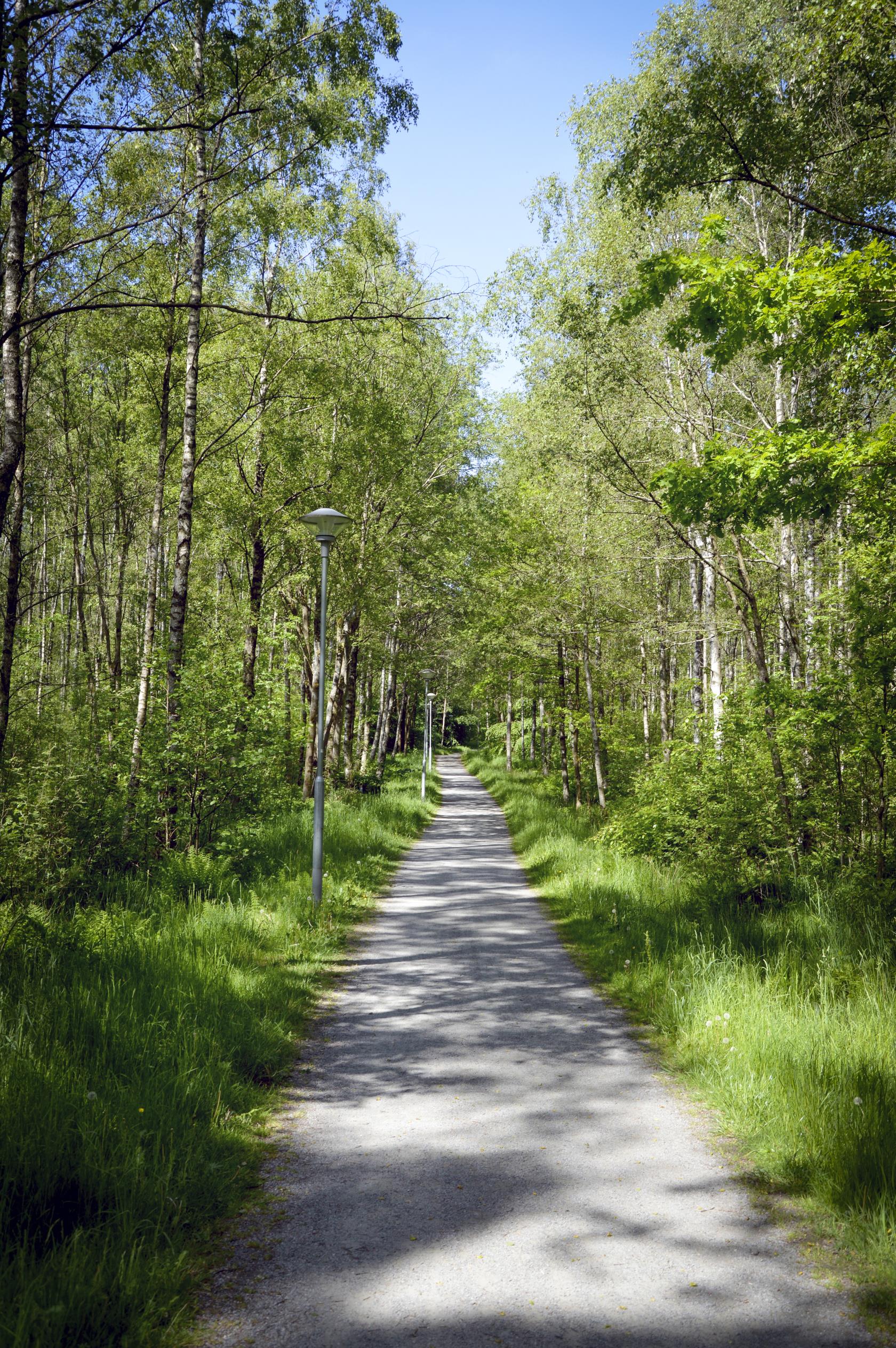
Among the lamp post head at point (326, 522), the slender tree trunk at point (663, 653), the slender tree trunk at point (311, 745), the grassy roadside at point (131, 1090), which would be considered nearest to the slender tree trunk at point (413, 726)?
the slender tree trunk at point (663, 653)

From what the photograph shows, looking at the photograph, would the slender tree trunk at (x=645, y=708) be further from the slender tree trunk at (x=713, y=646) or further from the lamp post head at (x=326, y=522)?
the lamp post head at (x=326, y=522)

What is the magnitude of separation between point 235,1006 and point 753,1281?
11.7ft

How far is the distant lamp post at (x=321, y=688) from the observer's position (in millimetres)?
9219

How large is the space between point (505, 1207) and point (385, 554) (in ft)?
50.7

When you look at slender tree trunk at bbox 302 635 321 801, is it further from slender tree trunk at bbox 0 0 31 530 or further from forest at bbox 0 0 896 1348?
slender tree trunk at bbox 0 0 31 530

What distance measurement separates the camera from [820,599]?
9.40 metres

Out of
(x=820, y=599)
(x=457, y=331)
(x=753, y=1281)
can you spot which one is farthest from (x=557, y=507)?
(x=753, y=1281)

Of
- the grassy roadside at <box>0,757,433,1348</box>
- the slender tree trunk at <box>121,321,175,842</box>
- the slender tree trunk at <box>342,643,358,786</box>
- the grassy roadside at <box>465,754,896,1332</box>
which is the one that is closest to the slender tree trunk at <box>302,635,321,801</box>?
the slender tree trunk at <box>342,643,358,786</box>

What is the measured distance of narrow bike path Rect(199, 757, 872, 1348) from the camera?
8.87 feet

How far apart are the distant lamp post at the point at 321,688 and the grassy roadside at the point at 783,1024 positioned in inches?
116

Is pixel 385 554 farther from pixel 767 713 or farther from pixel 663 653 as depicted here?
pixel 767 713

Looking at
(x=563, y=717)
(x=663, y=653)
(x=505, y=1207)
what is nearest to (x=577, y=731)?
(x=563, y=717)

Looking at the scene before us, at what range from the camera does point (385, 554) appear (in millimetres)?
17922

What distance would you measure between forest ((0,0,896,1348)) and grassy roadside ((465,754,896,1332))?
0.03 metres
